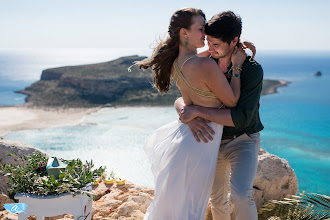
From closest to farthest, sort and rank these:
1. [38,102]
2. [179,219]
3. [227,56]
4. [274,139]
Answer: [179,219] < [227,56] < [274,139] < [38,102]

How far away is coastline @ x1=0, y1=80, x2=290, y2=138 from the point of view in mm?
32250

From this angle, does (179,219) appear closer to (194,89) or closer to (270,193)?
(194,89)

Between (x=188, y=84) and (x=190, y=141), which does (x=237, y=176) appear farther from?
(x=188, y=84)

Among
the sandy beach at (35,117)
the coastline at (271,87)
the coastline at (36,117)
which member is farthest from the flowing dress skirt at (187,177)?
the coastline at (271,87)

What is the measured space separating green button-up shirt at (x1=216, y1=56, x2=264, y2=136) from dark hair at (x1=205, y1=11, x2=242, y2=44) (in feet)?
0.89

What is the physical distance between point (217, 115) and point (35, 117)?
36647mm

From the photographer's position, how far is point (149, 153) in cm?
329

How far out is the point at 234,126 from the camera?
2807mm

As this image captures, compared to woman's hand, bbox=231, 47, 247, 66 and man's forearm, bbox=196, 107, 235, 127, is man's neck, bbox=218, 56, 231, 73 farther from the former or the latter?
man's forearm, bbox=196, 107, 235, 127

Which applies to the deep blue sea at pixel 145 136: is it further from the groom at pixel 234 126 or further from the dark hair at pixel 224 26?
the dark hair at pixel 224 26

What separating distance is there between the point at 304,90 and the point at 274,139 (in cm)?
3517

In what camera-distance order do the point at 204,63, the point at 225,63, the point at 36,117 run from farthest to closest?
the point at 36,117
the point at 225,63
the point at 204,63

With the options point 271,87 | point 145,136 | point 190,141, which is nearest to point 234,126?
point 190,141

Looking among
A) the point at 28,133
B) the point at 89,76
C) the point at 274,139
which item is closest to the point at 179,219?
the point at 274,139
